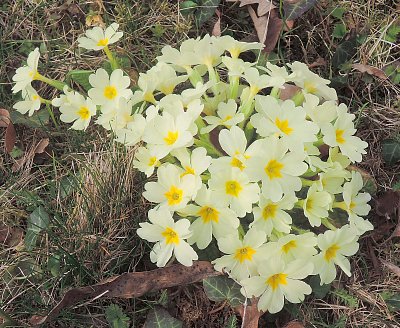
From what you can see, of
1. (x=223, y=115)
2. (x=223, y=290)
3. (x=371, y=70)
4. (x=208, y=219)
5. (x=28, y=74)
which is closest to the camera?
(x=208, y=219)

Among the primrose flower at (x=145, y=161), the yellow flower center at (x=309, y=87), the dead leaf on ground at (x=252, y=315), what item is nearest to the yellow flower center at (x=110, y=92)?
the primrose flower at (x=145, y=161)

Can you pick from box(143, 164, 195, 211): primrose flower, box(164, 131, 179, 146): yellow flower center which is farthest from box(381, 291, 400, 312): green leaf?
box(164, 131, 179, 146): yellow flower center

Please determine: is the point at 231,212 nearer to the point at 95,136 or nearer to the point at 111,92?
the point at 111,92

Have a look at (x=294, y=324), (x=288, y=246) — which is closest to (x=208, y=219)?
(x=288, y=246)

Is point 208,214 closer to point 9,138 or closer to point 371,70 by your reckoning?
point 9,138

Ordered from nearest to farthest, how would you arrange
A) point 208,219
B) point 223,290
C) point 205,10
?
point 208,219, point 223,290, point 205,10

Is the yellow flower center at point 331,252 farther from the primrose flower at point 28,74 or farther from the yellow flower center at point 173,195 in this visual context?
the primrose flower at point 28,74
